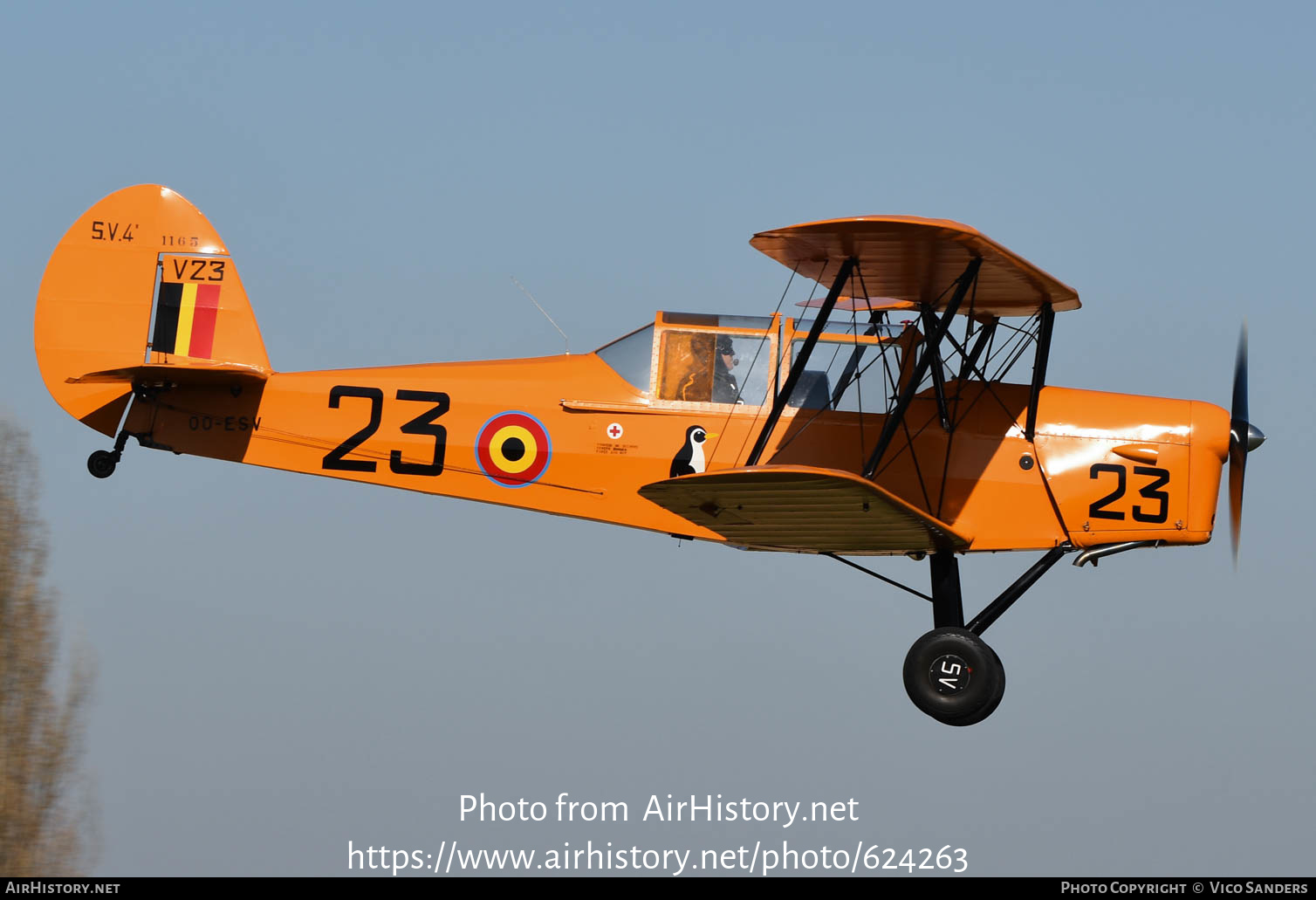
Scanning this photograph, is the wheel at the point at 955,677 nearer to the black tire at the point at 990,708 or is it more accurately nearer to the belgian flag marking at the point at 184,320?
the black tire at the point at 990,708

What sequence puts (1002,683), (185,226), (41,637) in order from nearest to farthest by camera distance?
(1002,683), (185,226), (41,637)

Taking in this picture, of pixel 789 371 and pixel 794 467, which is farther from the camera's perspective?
pixel 789 371

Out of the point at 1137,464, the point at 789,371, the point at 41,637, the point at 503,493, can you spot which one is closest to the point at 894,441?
the point at 789,371

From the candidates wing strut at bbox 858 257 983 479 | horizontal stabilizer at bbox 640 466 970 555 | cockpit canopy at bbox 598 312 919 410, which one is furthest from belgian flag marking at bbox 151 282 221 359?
wing strut at bbox 858 257 983 479

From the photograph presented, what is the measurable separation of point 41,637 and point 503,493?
473 centimetres

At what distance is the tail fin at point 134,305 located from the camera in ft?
37.1

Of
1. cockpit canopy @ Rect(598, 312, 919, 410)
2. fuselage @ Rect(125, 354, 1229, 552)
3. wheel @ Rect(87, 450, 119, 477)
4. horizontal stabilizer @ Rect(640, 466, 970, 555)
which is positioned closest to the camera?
horizontal stabilizer @ Rect(640, 466, 970, 555)


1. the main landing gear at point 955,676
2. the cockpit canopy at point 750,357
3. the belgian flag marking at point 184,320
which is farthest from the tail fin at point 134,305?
the main landing gear at point 955,676

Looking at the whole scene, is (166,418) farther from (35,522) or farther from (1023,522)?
(1023,522)

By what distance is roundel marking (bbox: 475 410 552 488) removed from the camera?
10898mm

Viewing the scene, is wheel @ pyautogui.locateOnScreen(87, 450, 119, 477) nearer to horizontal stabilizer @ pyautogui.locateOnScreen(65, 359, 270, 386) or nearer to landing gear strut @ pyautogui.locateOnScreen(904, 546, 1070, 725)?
horizontal stabilizer @ pyautogui.locateOnScreen(65, 359, 270, 386)

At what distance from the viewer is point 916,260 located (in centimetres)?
983

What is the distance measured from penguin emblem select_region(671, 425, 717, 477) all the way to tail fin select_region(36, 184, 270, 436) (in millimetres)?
3174

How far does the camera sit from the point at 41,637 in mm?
12977
